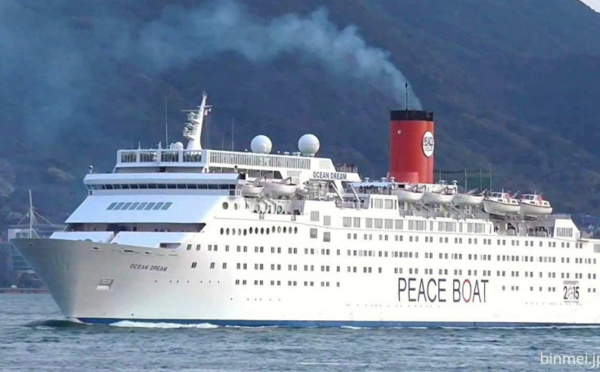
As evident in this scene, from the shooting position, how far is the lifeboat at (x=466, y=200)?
76.1 meters

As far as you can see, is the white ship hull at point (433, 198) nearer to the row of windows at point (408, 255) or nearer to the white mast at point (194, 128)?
the row of windows at point (408, 255)

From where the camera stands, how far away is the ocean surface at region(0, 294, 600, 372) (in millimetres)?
56938

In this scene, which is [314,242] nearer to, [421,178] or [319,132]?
[421,178]

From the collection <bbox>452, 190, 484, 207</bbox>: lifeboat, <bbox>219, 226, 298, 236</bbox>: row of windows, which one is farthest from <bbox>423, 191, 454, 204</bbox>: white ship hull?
<bbox>219, 226, 298, 236</bbox>: row of windows

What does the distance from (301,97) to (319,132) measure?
25.9 ft

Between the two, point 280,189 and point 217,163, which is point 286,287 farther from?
point 217,163

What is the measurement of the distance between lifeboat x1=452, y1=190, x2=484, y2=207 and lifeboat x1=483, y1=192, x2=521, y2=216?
2.03 ft

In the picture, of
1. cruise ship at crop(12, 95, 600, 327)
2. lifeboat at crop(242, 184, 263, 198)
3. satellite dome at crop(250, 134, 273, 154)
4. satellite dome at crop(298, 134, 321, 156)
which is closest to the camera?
cruise ship at crop(12, 95, 600, 327)

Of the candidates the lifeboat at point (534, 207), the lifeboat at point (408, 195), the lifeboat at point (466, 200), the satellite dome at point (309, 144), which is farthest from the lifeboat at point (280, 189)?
the lifeboat at point (534, 207)

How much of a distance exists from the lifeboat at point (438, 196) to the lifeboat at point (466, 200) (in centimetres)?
32

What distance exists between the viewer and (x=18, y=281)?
506ft

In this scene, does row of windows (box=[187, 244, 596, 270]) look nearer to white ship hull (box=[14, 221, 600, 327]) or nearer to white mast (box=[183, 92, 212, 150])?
white ship hull (box=[14, 221, 600, 327])

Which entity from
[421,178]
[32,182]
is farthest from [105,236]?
[32,182]

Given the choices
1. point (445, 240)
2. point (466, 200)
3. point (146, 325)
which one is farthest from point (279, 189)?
point (466, 200)
